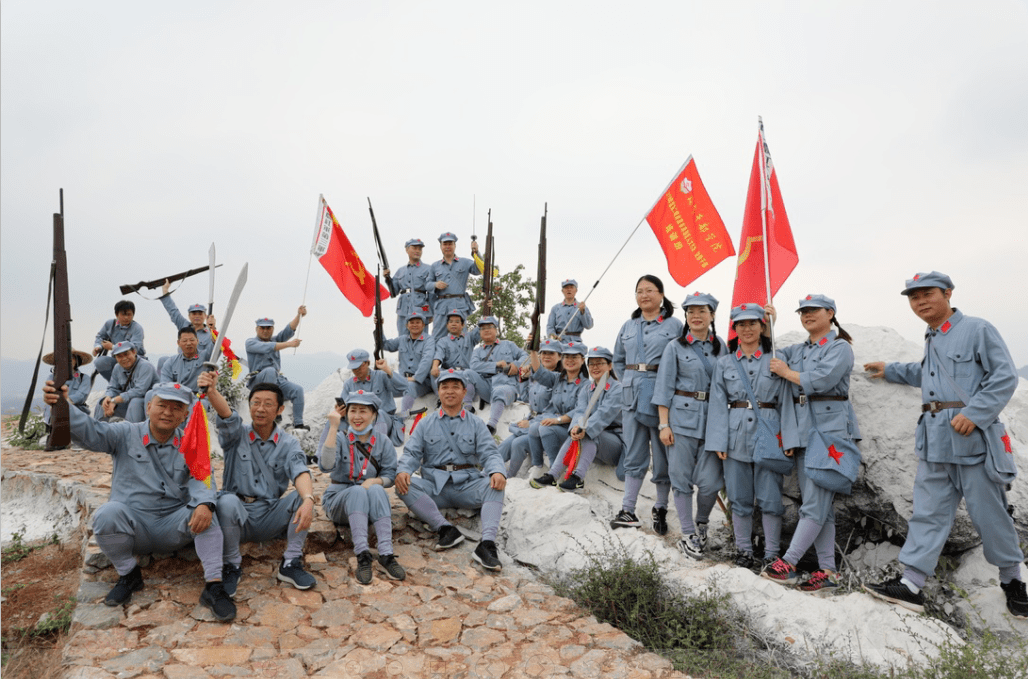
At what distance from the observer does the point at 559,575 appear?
5582 millimetres

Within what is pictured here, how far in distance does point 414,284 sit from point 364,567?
6940 mm

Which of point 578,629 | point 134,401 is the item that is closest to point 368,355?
point 134,401

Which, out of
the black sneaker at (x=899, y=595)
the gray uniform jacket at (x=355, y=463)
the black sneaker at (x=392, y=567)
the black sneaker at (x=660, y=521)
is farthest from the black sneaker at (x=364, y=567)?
the black sneaker at (x=899, y=595)

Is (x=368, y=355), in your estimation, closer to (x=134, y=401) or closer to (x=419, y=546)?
(x=134, y=401)

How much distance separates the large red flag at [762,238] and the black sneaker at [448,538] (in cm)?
356

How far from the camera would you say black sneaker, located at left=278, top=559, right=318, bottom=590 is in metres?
4.95

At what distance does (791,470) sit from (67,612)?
223 inches

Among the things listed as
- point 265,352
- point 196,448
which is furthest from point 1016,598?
point 265,352

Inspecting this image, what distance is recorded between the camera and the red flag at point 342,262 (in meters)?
8.79

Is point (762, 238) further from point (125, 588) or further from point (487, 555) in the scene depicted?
point (125, 588)

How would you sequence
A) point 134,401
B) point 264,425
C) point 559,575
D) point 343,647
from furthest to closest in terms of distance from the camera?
point 134,401 < point 559,575 < point 264,425 < point 343,647

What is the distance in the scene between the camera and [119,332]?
1018cm

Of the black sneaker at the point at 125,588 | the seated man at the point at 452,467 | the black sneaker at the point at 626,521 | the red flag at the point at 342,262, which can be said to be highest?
the red flag at the point at 342,262

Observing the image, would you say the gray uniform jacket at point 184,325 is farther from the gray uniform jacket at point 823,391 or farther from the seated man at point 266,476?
the gray uniform jacket at point 823,391
